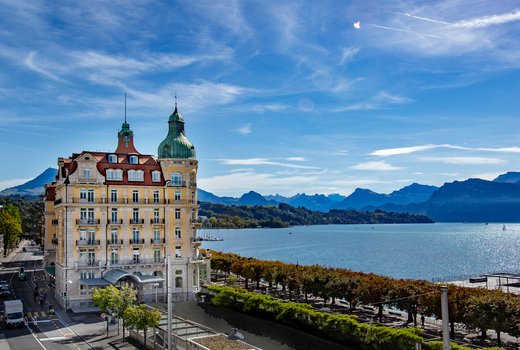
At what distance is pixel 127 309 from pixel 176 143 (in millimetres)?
32411

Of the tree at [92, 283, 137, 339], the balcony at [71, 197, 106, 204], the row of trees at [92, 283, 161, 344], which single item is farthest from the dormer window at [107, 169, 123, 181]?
the tree at [92, 283, 137, 339]

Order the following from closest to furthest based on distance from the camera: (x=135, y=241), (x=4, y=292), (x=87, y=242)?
(x=87, y=242), (x=135, y=241), (x=4, y=292)

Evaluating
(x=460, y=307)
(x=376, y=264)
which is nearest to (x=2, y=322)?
(x=460, y=307)

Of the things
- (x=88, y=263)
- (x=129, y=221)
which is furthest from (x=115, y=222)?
(x=88, y=263)

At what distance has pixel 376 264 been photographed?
553 ft

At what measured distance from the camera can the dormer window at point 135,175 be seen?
250 feet

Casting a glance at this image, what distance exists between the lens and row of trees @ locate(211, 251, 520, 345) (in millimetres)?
53688

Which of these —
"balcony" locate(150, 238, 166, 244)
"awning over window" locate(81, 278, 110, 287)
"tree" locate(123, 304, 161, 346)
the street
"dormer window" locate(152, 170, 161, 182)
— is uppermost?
"dormer window" locate(152, 170, 161, 182)

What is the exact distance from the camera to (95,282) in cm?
7056

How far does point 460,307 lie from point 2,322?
54979 mm

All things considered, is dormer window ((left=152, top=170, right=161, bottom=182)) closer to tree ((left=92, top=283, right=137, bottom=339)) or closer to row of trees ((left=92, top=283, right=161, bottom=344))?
row of trees ((left=92, top=283, right=161, bottom=344))

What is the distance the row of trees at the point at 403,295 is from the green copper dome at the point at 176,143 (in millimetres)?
26132

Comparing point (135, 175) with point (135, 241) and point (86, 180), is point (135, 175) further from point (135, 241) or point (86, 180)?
point (135, 241)

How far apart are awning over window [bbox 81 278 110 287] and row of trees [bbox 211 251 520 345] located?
28.5 meters
